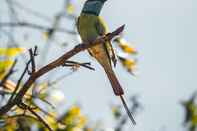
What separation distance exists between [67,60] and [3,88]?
636mm

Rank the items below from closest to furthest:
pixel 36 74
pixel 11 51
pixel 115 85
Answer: pixel 36 74
pixel 115 85
pixel 11 51

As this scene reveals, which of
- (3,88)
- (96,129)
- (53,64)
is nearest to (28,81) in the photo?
(53,64)

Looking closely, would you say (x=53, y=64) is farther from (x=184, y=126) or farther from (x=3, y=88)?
(x=184, y=126)

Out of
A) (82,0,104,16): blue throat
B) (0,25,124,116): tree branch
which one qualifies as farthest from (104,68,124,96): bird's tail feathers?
(82,0,104,16): blue throat

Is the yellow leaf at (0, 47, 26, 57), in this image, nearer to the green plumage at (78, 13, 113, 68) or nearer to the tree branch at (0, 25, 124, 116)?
the green plumage at (78, 13, 113, 68)

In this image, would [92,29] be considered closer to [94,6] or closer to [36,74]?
[94,6]

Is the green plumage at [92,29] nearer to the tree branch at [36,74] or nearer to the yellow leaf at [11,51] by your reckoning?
the yellow leaf at [11,51]

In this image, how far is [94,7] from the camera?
3328mm

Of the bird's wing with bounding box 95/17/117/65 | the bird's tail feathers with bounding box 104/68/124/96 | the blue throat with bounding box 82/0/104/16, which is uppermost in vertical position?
the blue throat with bounding box 82/0/104/16

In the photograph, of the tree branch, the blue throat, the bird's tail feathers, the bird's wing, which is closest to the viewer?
the tree branch

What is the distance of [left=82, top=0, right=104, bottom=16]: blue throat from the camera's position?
3.33 m

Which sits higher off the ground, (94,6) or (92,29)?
(94,6)

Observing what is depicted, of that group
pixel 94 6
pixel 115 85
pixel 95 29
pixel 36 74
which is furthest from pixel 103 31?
pixel 36 74

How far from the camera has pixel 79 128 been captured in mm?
3357
